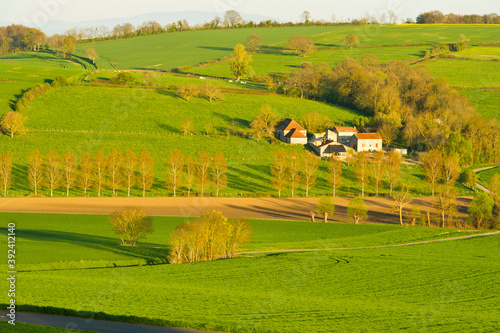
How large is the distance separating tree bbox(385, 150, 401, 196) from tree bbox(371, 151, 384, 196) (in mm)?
1066

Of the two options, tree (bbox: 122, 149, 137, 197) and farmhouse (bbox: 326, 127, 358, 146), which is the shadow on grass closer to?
tree (bbox: 122, 149, 137, 197)

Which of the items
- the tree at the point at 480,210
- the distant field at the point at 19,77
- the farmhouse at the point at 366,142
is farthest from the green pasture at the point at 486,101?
the distant field at the point at 19,77

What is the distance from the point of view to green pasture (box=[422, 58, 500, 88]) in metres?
149

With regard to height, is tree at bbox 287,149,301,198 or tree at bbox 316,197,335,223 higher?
tree at bbox 287,149,301,198

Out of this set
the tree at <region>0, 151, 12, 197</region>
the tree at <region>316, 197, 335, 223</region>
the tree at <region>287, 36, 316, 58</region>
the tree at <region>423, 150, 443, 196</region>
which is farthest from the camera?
the tree at <region>287, 36, 316, 58</region>

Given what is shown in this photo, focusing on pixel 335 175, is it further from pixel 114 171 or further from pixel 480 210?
pixel 114 171

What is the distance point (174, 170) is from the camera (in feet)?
287

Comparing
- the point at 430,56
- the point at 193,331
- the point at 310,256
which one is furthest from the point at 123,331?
the point at 430,56

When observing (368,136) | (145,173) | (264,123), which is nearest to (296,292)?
(145,173)

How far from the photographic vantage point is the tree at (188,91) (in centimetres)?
13038

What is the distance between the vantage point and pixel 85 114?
11706cm

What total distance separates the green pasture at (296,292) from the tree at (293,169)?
34985 mm

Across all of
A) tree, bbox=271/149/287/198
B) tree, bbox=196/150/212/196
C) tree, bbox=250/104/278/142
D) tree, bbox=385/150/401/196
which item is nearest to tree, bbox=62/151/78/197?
tree, bbox=196/150/212/196

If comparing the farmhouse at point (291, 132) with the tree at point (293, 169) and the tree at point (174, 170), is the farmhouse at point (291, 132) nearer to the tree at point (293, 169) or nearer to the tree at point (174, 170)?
the tree at point (293, 169)
